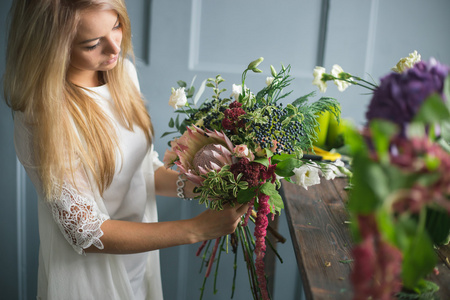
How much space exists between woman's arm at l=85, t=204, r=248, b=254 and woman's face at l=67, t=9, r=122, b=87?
0.40 meters

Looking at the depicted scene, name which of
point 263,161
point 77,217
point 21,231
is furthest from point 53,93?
point 21,231

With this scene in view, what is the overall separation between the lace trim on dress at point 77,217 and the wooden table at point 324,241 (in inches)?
18.7

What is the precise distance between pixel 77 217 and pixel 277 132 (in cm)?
51

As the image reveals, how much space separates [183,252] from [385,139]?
64.9 inches

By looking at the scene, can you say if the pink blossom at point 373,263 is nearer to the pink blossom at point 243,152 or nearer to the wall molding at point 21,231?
the pink blossom at point 243,152

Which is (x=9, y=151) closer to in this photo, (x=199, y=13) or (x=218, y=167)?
(x=199, y=13)

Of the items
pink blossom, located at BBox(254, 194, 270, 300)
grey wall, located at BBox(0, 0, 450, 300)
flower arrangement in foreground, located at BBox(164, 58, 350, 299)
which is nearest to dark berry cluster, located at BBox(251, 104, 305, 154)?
flower arrangement in foreground, located at BBox(164, 58, 350, 299)

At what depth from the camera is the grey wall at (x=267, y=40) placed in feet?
5.44

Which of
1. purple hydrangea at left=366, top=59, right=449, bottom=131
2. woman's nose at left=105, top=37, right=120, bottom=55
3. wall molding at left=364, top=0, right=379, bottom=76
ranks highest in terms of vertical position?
wall molding at left=364, top=0, right=379, bottom=76

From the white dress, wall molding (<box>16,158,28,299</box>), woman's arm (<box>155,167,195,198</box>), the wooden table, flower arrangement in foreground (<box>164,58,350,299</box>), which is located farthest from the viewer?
wall molding (<box>16,158,28,299</box>)

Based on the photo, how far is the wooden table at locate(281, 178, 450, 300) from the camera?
80 centimetres

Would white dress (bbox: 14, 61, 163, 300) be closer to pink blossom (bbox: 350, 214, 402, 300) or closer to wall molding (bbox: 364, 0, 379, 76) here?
pink blossom (bbox: 350, 214, 402, 300)

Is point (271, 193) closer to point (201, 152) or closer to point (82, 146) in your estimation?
point (201, 152)

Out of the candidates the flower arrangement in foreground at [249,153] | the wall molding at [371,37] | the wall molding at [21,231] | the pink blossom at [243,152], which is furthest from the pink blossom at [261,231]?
the wall molding at [21,231]
